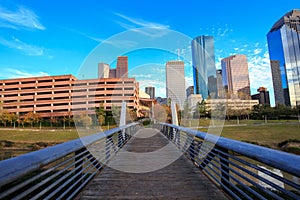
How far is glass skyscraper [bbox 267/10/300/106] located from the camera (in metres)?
76.6

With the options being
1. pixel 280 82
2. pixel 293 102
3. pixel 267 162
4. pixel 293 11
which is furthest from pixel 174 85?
pixel 293 11

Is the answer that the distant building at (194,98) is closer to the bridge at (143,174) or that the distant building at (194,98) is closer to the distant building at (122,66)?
the distant building at (122,66)

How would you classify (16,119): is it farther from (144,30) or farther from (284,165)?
(284,165)

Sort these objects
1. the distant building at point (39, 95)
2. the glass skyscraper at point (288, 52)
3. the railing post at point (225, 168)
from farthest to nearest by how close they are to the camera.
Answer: the glass skyscraper at point (288, 52), the distant building at point (39, 95), the railing post at point (225, 168)

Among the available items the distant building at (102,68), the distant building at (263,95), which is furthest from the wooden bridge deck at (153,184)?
the distant building at (263,95)

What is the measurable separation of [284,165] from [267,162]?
155mm

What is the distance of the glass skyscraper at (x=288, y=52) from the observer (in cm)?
7662

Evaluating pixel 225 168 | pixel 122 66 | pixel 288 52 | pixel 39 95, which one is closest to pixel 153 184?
pixel 225 168

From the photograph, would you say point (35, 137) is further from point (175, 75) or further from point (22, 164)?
point (22, 164)

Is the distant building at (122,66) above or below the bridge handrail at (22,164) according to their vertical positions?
above

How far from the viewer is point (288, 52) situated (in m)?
82.2

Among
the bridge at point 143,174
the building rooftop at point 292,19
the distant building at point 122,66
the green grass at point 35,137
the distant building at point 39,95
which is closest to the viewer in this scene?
the bridge at point 143,174

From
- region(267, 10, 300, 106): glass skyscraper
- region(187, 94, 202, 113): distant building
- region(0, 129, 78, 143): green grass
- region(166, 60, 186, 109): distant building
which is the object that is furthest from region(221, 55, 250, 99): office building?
region(166, 60, 186, 109): distant building

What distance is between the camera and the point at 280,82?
8869 cm
